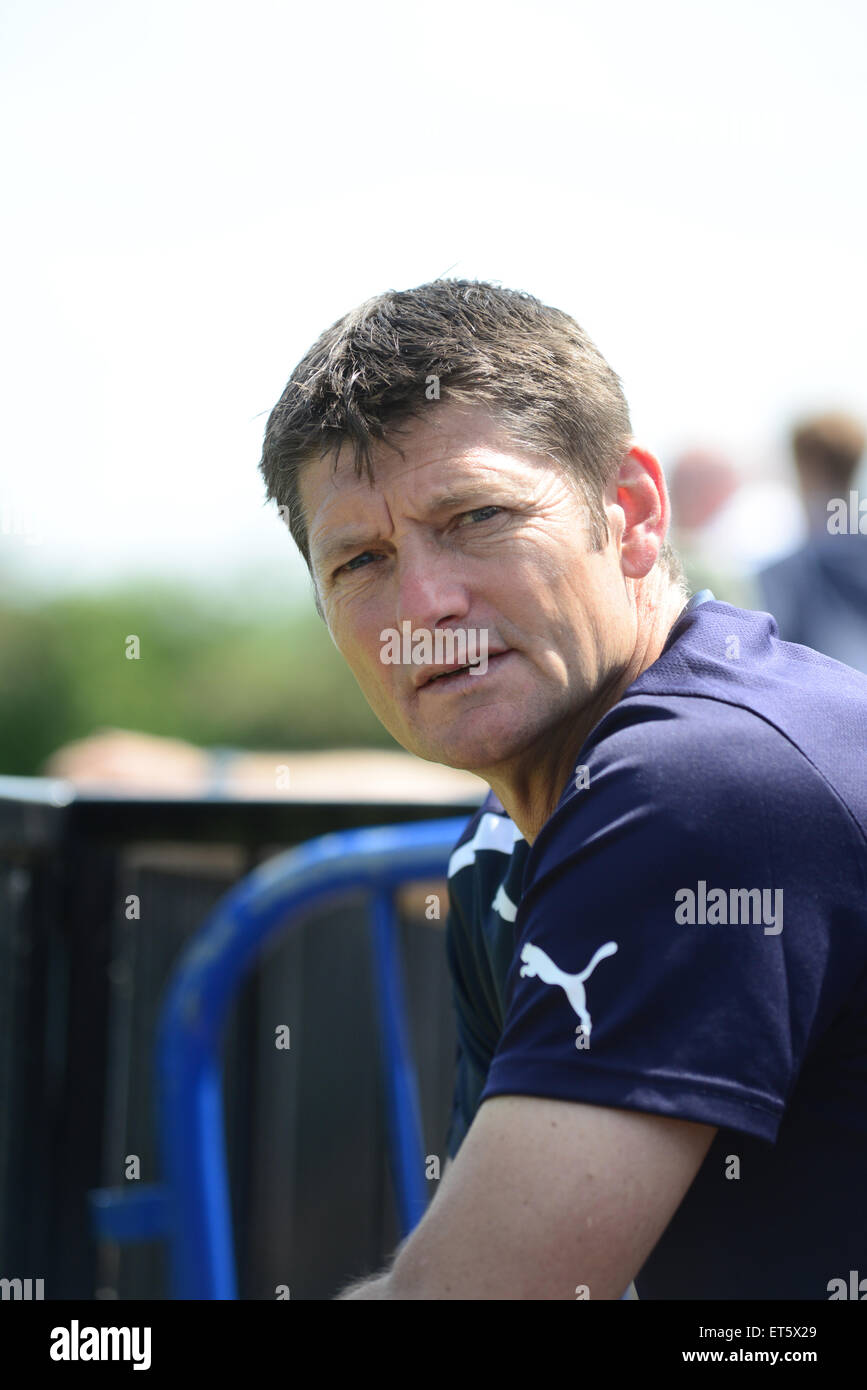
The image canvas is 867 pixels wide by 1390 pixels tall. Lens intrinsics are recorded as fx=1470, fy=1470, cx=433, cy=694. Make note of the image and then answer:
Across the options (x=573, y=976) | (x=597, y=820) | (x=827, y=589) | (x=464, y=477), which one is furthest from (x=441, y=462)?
(x=827, y=589)

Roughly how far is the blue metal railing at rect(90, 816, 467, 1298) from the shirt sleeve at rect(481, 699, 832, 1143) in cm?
151

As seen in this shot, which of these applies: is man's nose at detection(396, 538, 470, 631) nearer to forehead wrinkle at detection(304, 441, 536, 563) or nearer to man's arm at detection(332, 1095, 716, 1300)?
forehead wrinkle at detection(304, 441, 536, 563)

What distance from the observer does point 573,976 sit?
1.31 metres

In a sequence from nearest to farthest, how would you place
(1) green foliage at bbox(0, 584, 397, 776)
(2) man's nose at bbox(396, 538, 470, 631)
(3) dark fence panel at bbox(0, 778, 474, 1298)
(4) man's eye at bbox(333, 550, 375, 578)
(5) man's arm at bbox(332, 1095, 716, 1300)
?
(5) man's arm at bbox(332, 1095, 716, 1300) → (2) man's nose at bbox(396, 538, 470, 631) → (4) man's eye at bbox(333, 550, 375, 578) → (3) dark fence panel at bbox(0, 778, 474, 1298) → (1) green foliage at bbox(0, 584, 397, 776)

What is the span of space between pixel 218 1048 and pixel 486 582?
149 centimetres

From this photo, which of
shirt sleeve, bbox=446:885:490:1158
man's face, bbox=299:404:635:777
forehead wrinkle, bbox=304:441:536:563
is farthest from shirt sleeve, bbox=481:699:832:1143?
shirt sleeve, bbox=446:885:490:1158

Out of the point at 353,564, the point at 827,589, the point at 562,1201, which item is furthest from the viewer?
the point at 827,589

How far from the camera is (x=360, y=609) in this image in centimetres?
180

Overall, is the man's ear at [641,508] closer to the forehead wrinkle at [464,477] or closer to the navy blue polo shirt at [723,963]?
the forehead wrinkle at [464,477]

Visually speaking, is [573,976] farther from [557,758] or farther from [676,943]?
[557,758]

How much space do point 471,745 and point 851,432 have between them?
2973 mm

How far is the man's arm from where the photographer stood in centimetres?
125
